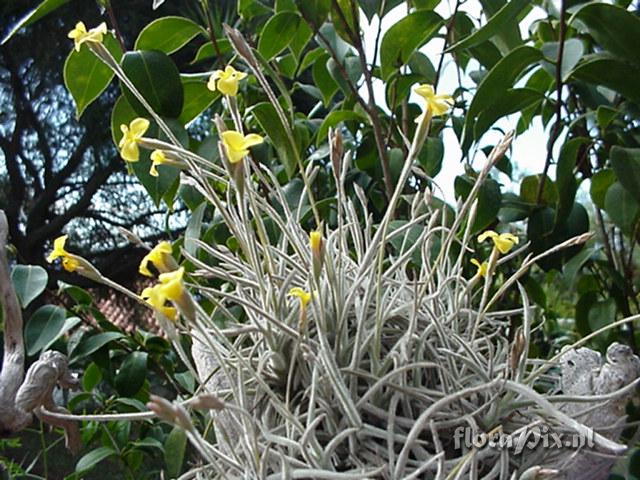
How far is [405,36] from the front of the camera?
0.43 metres

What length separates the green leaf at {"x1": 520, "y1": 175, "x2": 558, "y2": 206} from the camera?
1.74ft

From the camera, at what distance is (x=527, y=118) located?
547 mm

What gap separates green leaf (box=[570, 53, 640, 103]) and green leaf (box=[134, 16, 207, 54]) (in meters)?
0.24

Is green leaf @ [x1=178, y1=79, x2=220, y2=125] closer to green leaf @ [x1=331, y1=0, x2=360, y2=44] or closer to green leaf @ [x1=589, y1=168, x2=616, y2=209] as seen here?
green leaf @ [x1=331, y1=0, x2=360, y2=44]

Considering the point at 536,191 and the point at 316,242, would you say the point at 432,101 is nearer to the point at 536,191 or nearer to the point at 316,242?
the point at 316,242

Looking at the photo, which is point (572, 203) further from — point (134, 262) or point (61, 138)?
point (61, 138)

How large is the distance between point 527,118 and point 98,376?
45cm

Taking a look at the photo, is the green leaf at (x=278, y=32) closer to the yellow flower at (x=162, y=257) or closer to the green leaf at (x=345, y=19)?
the green leaf at (x=345, y=19)

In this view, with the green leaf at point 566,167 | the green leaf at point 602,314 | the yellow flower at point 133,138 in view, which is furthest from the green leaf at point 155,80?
the green leaf at point 602,314

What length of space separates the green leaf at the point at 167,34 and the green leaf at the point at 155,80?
0.05 meters

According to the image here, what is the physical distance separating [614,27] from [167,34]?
0.27 meters

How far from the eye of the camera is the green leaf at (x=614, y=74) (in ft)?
1.31

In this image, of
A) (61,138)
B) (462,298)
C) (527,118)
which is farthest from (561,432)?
(61,138)

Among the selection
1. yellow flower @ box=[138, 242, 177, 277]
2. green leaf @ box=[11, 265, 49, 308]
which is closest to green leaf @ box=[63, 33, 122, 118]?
green leaf @ box=[11, 265, 49, 308]
